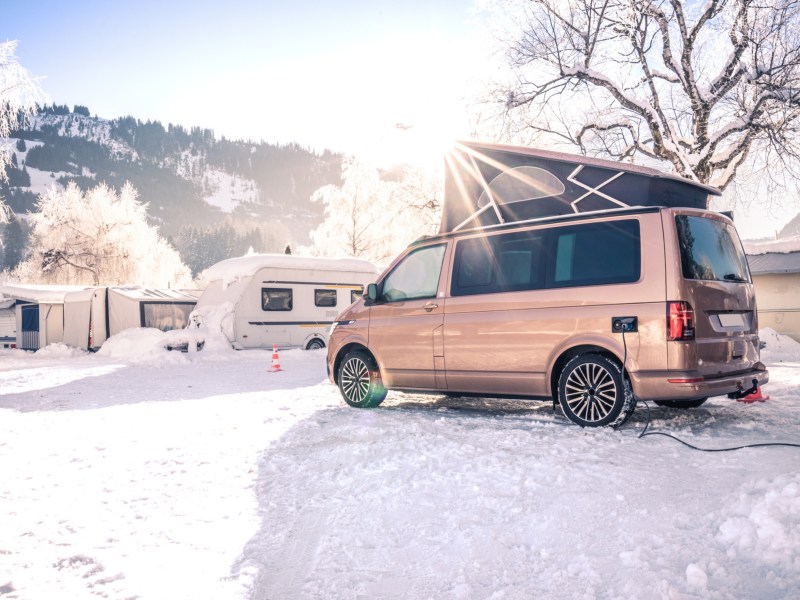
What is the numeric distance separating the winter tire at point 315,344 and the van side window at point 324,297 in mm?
1101

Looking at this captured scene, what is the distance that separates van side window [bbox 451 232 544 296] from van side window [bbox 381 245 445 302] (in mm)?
307

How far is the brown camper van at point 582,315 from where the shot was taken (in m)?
5.41

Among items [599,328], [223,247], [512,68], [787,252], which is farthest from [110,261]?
[223,247]

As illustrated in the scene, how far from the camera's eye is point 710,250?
5.80m

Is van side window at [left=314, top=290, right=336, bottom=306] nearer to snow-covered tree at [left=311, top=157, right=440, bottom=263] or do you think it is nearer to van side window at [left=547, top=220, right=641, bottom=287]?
van side window at [left=547, top=220, right=641, bottom=287]

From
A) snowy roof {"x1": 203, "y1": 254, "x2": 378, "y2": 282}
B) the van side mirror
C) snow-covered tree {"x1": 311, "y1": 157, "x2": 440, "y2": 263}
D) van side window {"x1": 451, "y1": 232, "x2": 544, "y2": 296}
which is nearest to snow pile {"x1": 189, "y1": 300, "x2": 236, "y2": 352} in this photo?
snowy roof {"x1": 203, "y1": 254, "x2": 378, "y2": 282}

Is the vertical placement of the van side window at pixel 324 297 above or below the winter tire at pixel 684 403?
above

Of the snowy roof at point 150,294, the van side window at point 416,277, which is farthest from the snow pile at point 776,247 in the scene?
the snowy roof at point 150,294

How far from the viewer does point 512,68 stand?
16.3m

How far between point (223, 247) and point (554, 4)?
449 feet

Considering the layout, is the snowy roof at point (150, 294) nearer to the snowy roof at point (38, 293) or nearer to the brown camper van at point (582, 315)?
the snowy roof at point (38, 293)

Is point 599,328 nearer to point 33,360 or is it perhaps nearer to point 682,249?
point 682,249

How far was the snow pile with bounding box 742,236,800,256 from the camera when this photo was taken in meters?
17.7

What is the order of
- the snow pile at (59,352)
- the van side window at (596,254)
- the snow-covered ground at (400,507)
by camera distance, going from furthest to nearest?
the snow pile at (59,352)
the van side window at (596,254)
the snow-covered ground at (400,507)
